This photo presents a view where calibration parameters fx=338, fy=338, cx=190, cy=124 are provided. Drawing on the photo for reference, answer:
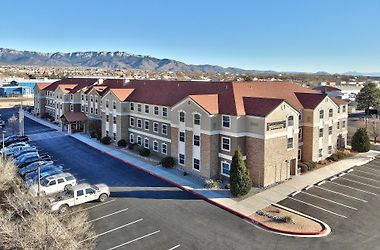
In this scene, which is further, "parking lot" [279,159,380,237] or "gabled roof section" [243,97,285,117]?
"gabled roof section" [243,97,285,117]

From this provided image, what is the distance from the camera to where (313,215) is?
25.1 meters

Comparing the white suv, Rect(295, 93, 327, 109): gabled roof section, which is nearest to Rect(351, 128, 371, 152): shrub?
Rect(295, 93, 327, 109): gabled roof section

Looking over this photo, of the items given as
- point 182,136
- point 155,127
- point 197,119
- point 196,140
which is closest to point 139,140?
point 155,127

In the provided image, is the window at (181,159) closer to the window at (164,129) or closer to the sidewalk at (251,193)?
the sidewalk at (251,193)

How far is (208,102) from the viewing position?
1324 inches

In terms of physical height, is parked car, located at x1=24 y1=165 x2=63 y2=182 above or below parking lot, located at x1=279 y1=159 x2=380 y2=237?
above

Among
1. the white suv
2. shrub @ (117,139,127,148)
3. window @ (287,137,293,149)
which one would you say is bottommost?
the white suv

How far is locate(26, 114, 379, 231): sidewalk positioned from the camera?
26794 millimetres

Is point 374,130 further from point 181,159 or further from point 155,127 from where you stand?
point 155,127

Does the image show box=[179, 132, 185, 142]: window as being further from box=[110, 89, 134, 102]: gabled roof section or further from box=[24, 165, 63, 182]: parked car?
box=[110, 89, 134, 102]: gabled roof section

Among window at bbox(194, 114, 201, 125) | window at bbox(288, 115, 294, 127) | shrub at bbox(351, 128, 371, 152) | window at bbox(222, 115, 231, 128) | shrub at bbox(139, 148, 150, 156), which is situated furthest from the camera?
shrub at bbox(351, 128, 371, 152)

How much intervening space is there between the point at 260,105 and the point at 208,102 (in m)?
5.13

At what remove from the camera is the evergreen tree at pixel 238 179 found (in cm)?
2792

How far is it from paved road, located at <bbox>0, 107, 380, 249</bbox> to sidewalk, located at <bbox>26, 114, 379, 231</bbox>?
1008 millimetres
